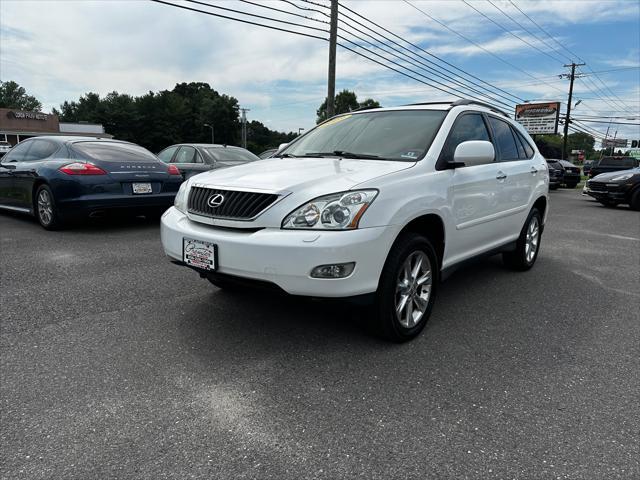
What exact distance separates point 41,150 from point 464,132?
6.39m

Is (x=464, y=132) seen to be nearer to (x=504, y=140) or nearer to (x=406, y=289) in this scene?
(x=504, y=140)

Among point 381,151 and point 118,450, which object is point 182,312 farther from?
point 381,151

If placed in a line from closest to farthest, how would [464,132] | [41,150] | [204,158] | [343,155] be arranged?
[343,155], [464,132], [41,150], [204,158]

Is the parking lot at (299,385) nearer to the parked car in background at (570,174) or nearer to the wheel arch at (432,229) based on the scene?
the wheel arch at (432,229)

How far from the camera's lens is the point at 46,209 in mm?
6555

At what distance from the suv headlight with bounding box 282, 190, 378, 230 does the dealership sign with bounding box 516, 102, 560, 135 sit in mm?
44552

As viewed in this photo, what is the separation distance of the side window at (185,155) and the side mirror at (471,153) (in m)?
7.23

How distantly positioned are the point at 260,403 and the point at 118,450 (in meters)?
0.68

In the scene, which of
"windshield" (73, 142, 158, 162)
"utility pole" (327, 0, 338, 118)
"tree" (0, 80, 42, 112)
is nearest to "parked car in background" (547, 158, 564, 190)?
"utility pole" (327, 0, 338, 118)

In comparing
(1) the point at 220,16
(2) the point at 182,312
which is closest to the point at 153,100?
(1) the point at 220,16

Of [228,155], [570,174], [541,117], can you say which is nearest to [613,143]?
[541,117]

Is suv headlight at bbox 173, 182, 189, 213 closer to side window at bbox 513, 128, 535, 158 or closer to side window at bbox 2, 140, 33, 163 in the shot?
side window at bbox 513, 128, 535, 158

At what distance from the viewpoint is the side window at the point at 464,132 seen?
3506 millimetres

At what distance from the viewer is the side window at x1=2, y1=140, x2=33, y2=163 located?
24.1 ft
